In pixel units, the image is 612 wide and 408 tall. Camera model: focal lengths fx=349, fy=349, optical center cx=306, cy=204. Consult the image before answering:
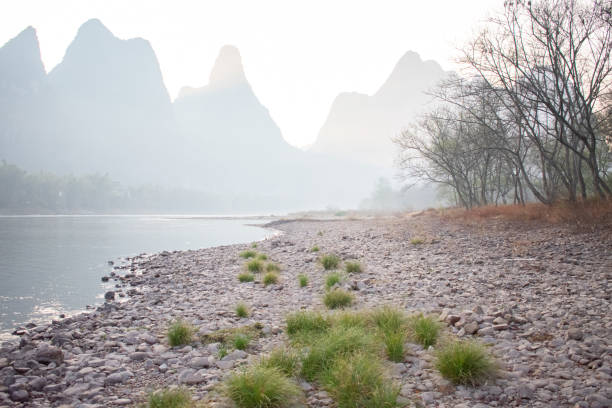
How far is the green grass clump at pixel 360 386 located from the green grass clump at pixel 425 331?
4.31ft

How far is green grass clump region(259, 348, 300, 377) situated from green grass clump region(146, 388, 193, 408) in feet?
3.13

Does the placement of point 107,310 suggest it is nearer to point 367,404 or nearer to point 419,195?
point 367,404

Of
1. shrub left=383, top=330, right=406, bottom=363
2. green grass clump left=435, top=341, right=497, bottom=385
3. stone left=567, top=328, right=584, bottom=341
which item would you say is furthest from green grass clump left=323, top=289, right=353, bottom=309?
stone left=567, top=328, right=584, bottom=341

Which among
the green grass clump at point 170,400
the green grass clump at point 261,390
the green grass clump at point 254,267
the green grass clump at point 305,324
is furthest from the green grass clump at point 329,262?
the green grass clump at point 170,400

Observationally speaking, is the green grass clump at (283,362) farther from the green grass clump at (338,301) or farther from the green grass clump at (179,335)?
the green grass clump at (338,301)

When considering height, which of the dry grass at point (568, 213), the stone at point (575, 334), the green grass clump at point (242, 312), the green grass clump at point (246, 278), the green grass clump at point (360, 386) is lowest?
the green grass clump at point (246, 278)

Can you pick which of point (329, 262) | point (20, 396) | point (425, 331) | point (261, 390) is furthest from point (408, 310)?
point (20, 396)

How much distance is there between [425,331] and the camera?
5.26 m

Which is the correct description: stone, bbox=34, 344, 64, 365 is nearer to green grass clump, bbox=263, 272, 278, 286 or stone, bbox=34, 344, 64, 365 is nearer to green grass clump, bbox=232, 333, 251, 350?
green grass clump, bbox=232, 333, 251, 350

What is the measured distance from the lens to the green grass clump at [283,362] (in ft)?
14.7

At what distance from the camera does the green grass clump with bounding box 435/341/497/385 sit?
13.2 ft

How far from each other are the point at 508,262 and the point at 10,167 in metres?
121

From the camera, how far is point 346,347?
4809 mm

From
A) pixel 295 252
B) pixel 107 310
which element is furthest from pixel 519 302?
pixel 295 252
